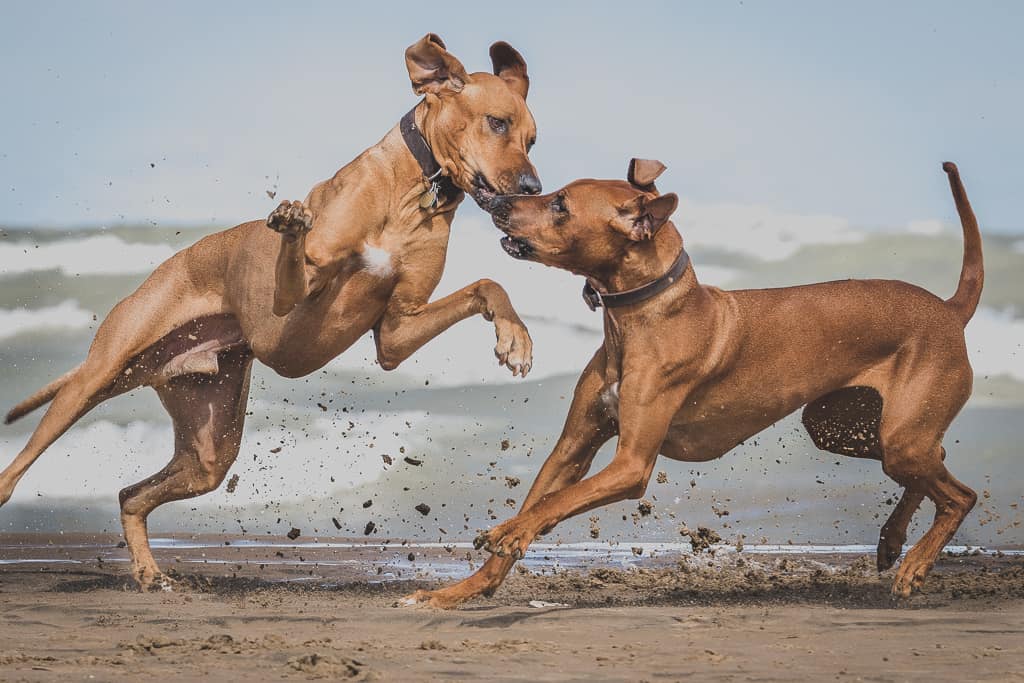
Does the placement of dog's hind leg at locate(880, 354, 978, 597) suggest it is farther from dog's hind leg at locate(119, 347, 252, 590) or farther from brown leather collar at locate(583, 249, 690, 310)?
dog's hind leg at locate(119, 347, 252, 590)

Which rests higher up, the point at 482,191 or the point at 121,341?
the point at 482,191

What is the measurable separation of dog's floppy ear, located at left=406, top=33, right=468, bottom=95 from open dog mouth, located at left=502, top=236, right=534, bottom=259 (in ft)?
3.23

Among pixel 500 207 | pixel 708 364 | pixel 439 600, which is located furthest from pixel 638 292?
pixel 439 600

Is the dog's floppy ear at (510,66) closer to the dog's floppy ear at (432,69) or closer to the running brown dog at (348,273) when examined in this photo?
the running brown dog at (348,273)

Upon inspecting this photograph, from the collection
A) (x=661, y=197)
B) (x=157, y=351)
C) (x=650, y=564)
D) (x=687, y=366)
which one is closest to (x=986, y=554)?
(x=650, y=564)

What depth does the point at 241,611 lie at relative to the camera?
6.26m

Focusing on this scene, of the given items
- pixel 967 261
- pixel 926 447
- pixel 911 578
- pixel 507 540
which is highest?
pixel 967 261

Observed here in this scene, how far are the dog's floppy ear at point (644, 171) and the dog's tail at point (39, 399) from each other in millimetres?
3509

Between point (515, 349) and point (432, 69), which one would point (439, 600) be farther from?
point (432, 69)

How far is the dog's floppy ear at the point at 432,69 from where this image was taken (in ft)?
21.2

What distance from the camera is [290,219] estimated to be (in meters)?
6.05

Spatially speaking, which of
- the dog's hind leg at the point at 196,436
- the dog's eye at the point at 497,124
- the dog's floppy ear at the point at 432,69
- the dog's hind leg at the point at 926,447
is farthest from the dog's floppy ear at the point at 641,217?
the dog's hind leg at the point at 196,436

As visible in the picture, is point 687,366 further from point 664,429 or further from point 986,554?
point 986,554

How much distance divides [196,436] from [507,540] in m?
3.06
